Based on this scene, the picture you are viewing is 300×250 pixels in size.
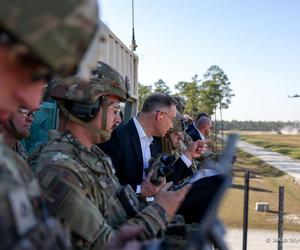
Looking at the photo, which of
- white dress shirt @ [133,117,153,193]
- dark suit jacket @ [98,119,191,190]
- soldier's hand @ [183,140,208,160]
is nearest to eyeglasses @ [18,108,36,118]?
dark suit jacket @ [98,119,191,190]

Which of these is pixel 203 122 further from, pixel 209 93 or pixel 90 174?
pixel 209 93

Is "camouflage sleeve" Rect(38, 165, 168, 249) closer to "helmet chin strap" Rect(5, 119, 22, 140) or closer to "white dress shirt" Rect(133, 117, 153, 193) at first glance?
"helmet chin strap" Rect(5, 119, 22, 140)

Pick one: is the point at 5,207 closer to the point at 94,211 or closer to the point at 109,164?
the point at 94,211

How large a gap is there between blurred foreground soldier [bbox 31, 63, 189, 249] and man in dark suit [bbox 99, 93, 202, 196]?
1205mm

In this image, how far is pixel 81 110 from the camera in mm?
2277

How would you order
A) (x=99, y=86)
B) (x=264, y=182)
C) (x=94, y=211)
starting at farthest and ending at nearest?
(x=264, y=182), (x=99, y=86), (x=94, y=211)

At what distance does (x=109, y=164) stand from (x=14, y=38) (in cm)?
152

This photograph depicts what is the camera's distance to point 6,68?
39.6 inches

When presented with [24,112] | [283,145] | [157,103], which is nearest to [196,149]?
[157,103]

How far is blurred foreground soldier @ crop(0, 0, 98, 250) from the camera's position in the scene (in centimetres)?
96

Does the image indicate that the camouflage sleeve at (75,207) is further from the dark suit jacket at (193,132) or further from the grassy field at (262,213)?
the dark suit jacket at (193,132)

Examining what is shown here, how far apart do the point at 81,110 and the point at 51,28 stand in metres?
1.31

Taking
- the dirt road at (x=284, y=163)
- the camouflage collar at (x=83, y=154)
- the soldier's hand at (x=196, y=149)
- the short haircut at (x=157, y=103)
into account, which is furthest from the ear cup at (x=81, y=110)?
the dirt road at (x=284, y=163)

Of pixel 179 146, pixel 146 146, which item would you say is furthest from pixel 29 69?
pixel 179 146
